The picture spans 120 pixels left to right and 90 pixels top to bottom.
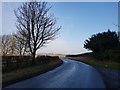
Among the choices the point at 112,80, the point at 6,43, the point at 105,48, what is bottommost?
the point at 112,80

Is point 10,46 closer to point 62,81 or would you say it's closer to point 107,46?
point 107,46

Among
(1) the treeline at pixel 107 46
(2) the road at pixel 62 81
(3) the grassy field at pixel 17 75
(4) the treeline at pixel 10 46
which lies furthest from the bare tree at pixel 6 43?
(2) the road at pixel 62 81

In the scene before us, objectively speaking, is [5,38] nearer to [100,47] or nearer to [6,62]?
[100,47]

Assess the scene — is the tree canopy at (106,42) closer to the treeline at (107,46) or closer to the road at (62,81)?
the treeline at (107,46)

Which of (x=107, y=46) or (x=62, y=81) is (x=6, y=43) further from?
(x=62, y=81)

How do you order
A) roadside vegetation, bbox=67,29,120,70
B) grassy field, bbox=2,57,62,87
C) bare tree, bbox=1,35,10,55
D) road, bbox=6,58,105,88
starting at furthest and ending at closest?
bare tree, bbox=1,35,10,55 → roadside vegetation, bbox=67,29,120,70 → grassy field, bbox=2,57,62,87 → road, bbox=6,58,105,88

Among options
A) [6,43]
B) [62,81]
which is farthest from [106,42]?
[62,81]

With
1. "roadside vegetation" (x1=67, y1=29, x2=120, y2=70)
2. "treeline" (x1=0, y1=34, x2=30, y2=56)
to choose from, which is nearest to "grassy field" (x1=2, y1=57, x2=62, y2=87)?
"roadside vegetation" (x1=67, y1=29, x2=120, y2=70)

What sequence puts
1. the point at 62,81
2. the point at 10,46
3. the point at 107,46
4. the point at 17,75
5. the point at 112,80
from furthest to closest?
1. the point at 10,46
2. the point at 107,46
3. the point at 17,75
4. the point at 112,80
5. the point at 62,81

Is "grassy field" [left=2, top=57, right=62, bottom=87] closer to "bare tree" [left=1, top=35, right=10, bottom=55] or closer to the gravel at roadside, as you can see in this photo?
the gravel at roadside

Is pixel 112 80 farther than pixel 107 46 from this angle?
No

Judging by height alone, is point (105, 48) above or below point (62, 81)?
above

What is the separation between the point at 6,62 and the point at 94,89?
11030 millimetres

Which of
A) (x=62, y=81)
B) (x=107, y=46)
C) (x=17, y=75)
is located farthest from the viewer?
(x=107, y=46)
